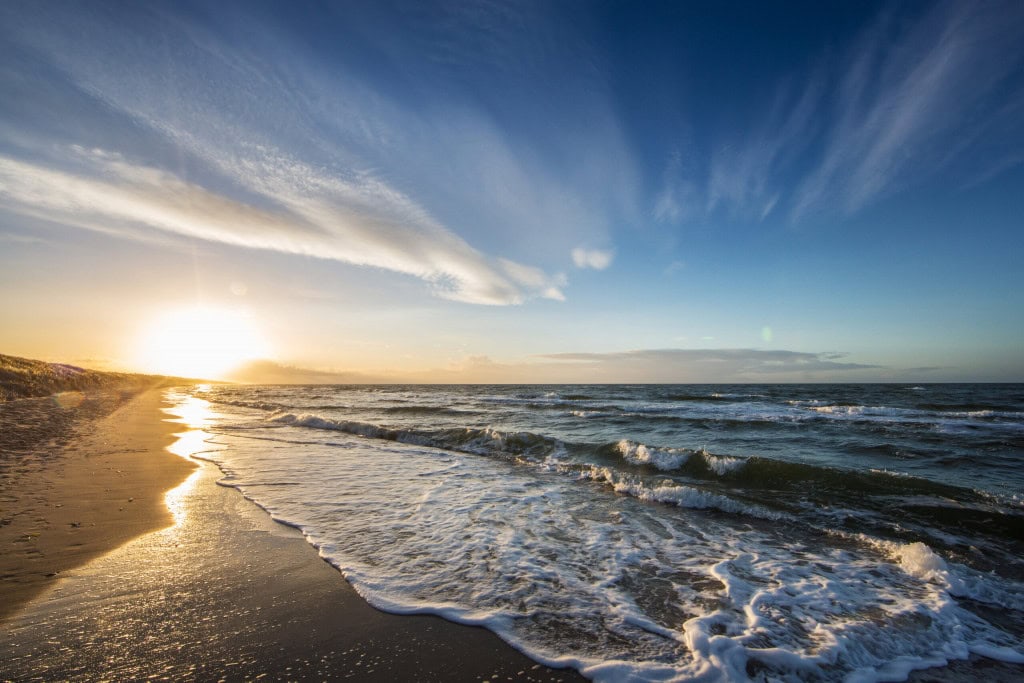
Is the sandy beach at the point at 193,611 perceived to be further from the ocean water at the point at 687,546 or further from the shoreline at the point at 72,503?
the ocean water at the point at 687,546

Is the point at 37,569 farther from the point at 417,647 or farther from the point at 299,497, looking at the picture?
the point at 417,647

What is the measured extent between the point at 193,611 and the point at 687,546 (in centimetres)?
579

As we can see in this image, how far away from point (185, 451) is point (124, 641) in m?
11.0

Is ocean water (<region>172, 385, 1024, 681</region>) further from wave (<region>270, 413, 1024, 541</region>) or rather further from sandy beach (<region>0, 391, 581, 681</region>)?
sandy beach (<region>0, 391, 581, 681</region>)

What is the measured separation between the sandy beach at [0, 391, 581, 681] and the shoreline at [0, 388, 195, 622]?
3 centimetres

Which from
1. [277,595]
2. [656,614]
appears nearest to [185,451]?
[277,595]

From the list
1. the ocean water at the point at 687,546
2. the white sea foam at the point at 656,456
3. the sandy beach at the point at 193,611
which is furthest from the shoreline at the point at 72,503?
the white sea foam at the point at 656,456

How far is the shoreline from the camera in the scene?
422 cm

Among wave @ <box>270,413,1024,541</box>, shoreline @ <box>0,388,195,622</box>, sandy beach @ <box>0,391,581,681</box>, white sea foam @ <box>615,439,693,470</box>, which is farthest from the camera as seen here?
white sea foam @ <box>615,439,693,470</box>

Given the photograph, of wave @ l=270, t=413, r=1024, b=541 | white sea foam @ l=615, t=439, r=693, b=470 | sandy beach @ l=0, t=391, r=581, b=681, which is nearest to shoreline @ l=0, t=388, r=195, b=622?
sandy beach @ l=0, t=391, r=581, b=681

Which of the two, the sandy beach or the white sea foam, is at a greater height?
the sandy beach

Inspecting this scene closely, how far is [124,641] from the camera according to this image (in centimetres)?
309

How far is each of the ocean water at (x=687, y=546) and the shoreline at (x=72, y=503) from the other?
60.3 inches

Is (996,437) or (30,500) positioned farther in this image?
(996,437)
